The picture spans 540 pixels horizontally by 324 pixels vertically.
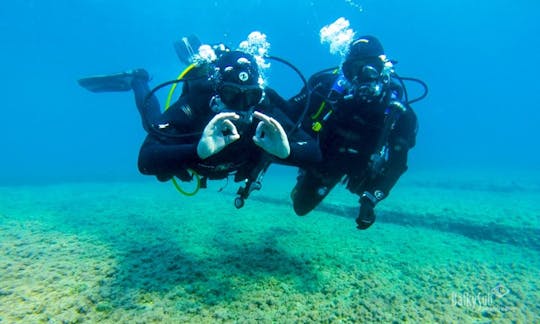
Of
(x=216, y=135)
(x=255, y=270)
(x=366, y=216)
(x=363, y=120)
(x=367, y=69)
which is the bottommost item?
(x=255, y=270)

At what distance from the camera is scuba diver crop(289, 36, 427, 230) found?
397 cm

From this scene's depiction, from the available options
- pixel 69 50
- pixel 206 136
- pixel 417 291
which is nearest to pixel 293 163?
pixel 206 136

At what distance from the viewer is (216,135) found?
251 centimetres

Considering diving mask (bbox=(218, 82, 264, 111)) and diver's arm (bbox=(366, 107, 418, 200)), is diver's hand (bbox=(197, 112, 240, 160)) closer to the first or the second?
diving mask (bbox=(218, 82, 264, 111))

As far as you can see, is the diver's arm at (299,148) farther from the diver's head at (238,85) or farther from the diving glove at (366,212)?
the diving glove at (366,212)

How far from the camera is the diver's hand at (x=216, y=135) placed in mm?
2455

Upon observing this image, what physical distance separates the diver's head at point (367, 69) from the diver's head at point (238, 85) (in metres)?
1.65

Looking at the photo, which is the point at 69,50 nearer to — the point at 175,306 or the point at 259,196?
the point at 259,196

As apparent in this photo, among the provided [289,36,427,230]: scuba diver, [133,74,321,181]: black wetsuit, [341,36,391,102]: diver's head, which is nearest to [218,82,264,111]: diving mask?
[133,74,321,181]: black wetsuit

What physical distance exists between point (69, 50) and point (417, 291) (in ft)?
191

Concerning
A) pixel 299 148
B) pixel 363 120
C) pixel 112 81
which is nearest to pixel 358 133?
pixel 363 120

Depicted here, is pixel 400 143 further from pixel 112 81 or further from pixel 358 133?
pixel 112 81

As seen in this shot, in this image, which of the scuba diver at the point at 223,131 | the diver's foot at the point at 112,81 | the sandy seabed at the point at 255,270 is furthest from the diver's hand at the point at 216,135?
the diver's foot at the point at 112,81

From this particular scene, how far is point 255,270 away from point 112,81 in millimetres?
5254
